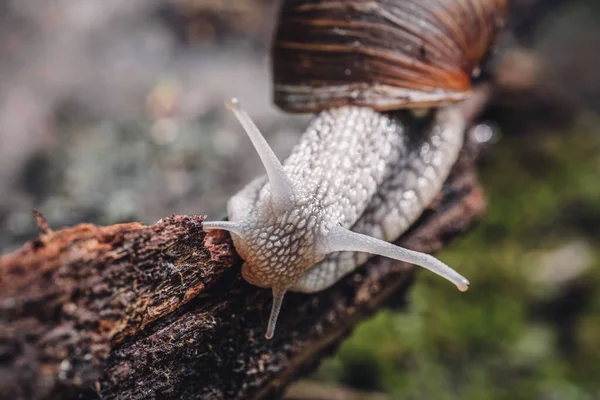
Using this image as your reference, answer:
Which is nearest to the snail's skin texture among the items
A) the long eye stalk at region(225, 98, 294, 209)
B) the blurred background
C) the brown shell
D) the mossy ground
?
the long eye stalk at region(225, 98, 294, 209)

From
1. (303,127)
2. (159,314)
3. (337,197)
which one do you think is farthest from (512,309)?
(159,314)

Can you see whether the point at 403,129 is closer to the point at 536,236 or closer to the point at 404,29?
the point at 404,29

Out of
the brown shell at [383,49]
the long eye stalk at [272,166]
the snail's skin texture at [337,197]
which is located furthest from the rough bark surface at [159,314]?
the brown shell at [383,49]

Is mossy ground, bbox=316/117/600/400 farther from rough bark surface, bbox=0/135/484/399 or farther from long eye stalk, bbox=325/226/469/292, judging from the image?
long eye stalk, bbox=325/226/469/292

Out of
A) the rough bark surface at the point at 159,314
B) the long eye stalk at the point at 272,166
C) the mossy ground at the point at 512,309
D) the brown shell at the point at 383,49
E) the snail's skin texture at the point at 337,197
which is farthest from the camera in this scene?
the mossy ground at the point at 512,309

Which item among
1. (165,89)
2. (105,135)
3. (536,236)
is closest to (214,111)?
(165,89)

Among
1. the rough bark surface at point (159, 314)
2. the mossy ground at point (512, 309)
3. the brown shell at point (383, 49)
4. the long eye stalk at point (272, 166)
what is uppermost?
the brown shell at point (383, 49)

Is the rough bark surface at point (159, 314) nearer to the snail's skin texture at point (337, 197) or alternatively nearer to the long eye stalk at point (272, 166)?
the snail's skin texture at point (337, 197)

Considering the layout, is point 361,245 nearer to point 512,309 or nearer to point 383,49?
point 383,49
